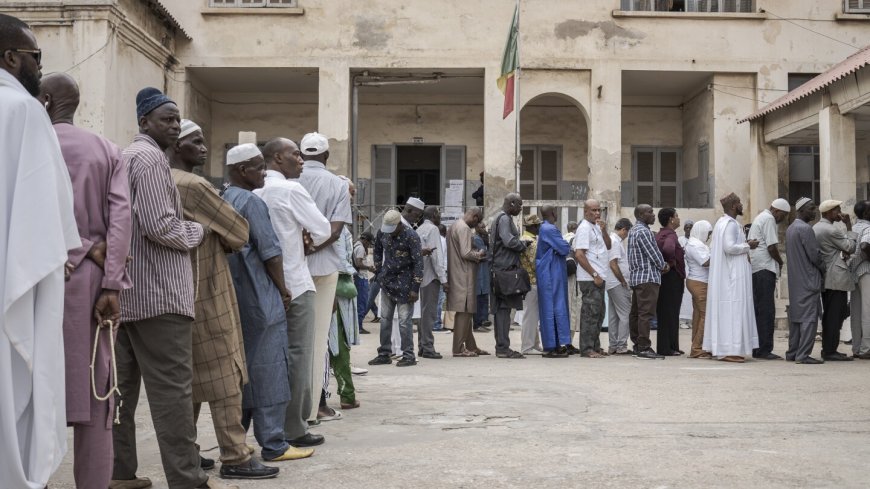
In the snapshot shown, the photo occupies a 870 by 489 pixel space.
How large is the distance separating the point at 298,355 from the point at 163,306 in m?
1.41

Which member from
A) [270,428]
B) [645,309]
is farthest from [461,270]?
[270,428]

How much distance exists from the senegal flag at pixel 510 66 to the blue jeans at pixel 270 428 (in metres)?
12.4

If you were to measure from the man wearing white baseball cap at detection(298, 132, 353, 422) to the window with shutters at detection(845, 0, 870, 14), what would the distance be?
642 inches

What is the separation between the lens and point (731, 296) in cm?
1016

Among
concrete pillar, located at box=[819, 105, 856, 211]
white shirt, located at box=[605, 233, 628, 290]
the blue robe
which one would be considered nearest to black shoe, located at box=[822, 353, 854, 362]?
white shirt, located at box=[605, 233, 628, 290]

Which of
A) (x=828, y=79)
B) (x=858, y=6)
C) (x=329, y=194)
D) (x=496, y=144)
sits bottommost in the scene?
(x=329, y=194)

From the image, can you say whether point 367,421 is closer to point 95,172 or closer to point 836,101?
point 95,172

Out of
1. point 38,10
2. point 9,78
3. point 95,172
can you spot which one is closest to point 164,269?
point 95,172

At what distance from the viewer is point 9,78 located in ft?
9.82

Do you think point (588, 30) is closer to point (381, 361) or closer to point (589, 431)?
point (381, 361)

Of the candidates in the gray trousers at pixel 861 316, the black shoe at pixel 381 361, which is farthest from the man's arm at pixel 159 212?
the gray trousers at pixel 861 316

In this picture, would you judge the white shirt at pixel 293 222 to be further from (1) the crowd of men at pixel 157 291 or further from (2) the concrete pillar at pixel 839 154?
(2) the concrete pillar at pixel 839 154

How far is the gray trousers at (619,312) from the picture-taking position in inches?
433

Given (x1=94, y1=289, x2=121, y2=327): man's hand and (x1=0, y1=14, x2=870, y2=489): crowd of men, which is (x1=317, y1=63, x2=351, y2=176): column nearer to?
(x1=0, y1=14, x2=870, y2=489): crowd of men
